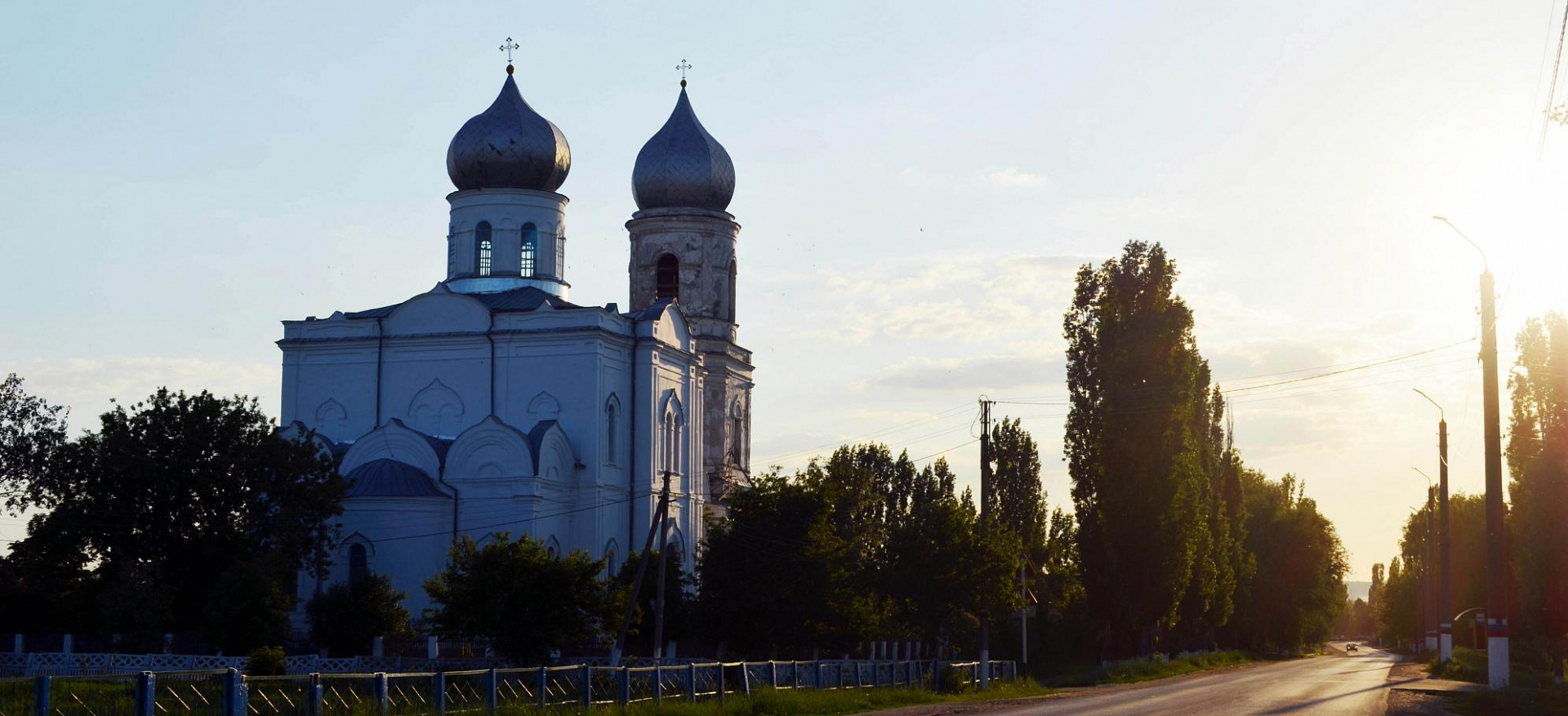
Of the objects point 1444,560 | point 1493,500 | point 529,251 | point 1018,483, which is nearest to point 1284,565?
point 1018,483

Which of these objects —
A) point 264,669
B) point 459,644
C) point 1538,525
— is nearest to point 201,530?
point 459,644

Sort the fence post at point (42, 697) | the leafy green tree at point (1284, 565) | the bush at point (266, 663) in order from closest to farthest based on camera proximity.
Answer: the fence post at point (42, 697)
the bush at point (266, 663)
the leafy green tree at point (1284, 565)

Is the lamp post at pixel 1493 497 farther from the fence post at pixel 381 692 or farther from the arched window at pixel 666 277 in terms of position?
the arched window at pixel 666 277

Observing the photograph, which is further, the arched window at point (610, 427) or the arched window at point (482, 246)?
the arched window at point (482, 246)

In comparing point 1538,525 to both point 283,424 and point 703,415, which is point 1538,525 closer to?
point 703,415

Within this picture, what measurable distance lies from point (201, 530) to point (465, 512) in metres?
6.39

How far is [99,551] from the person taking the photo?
36156 millimetres

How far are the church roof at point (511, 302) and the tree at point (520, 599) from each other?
12326mm

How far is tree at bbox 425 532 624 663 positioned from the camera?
31188mm

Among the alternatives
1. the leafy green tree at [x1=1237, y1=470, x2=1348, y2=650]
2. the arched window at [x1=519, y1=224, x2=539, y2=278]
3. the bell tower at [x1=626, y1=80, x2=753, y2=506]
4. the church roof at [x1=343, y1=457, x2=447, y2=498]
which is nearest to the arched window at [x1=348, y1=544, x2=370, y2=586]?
the church roof at [x1=343, y1=457, x2=447, y2=498]

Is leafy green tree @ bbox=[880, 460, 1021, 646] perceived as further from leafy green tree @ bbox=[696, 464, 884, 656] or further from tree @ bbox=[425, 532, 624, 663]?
tree @ bbox=[425, 532, 624, 663]

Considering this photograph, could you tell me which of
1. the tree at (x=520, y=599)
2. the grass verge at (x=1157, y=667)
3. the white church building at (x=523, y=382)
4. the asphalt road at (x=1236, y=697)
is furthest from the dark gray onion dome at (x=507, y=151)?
the asphalt road at (x=1236, y=697)

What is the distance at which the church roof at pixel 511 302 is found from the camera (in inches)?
1720

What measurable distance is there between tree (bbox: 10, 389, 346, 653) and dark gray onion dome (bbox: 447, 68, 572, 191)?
1192 centimetres
